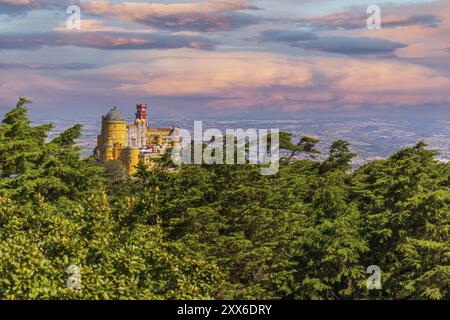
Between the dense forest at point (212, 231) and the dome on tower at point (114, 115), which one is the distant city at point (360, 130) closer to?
the dome on tower at point (114, 115)

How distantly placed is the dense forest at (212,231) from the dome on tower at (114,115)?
324ft

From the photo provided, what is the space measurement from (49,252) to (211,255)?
8.59 m

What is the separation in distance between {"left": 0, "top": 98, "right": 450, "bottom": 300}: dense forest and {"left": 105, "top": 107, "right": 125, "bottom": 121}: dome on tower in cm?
9861

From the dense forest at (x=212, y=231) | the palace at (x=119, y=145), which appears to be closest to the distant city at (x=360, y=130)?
the palace at (x=119, y=145)

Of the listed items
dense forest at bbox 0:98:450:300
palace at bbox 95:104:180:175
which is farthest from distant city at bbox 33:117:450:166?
dense forest at bbox 0:98:450:300

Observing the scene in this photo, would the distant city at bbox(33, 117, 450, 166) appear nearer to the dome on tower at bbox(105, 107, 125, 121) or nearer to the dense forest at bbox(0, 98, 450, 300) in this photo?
the dome on tower at bbox(105, 107, 125, 121)

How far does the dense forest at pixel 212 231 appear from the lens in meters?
16.7

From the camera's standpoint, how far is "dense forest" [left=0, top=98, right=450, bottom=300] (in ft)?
54.9

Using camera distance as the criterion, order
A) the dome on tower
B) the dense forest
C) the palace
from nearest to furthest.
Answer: the dense forest, the palace, the dome on tower

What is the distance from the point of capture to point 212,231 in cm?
2656

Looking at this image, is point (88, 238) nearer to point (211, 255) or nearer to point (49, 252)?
point (49, 252)
